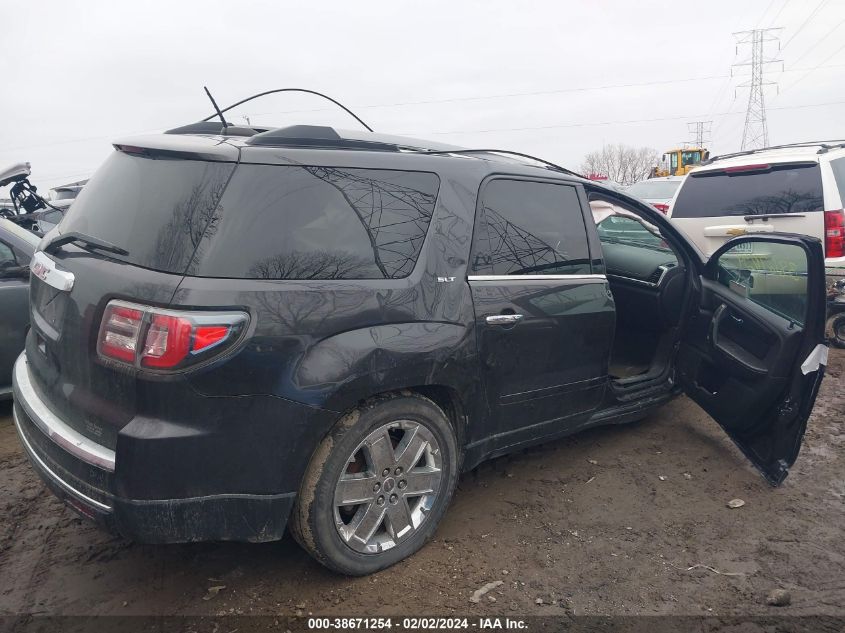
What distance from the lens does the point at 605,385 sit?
3549mm

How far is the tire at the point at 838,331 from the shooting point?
19.9ft

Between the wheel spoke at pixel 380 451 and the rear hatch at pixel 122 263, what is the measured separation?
89 cm

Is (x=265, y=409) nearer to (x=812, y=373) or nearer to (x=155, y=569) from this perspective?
(x=155, y=569)

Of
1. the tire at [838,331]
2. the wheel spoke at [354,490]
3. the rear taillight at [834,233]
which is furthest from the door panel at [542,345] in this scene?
the tire at [838,331]

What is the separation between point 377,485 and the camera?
2539 millimetres

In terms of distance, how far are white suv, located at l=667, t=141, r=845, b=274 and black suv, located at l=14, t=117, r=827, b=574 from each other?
103 inches

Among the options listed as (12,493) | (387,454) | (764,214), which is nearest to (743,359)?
(387,454)

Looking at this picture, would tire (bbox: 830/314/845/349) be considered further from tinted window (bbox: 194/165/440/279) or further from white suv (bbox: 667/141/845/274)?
tinted window (bbox: 194/165/440/279)

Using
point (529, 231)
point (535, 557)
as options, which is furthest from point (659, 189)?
point (535, 557)

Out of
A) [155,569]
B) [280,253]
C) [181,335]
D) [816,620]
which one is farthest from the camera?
[155,569]

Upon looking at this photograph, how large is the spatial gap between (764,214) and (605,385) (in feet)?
12.7

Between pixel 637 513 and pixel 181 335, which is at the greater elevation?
pixel 181 335

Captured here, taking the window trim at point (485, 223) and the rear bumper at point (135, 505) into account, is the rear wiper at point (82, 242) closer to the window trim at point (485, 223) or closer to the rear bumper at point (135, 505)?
the rear bumper at point (135, 505)

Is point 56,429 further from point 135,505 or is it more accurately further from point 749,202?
point 749,202
